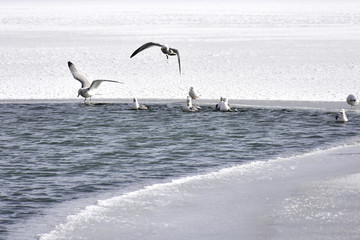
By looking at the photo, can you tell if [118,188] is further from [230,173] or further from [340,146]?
[340,146]

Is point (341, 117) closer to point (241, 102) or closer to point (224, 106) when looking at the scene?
point (224, 106)

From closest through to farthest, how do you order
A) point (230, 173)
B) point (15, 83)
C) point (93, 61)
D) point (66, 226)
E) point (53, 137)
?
point (66, 226)
point (230, 173)
point (53, 137)
point (15, 83)
point (93, 61)

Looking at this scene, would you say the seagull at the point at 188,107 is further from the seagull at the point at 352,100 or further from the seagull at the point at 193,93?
the seagull at the point at 352,100

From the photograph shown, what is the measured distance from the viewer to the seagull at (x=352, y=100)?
1542cm

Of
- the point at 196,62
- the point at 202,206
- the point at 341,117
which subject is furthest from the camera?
the point at 196,62

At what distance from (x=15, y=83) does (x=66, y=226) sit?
1315 cm

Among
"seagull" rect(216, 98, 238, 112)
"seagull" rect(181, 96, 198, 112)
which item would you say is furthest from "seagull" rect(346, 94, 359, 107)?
"seagull" rect(181, 96, 198, 112)

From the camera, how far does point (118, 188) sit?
29.9 feet

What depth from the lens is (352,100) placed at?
15438 millimetres

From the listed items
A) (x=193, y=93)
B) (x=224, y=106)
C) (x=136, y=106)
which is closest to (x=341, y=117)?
(x=224, y=106)

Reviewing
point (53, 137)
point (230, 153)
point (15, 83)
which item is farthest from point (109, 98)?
point (230, 153)

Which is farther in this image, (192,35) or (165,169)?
(192,35)

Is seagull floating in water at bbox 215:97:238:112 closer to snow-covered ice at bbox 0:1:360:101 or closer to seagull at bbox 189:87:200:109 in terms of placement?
seagull at bbox 189:87:200:109

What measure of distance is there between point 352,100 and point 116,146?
19.3ft
